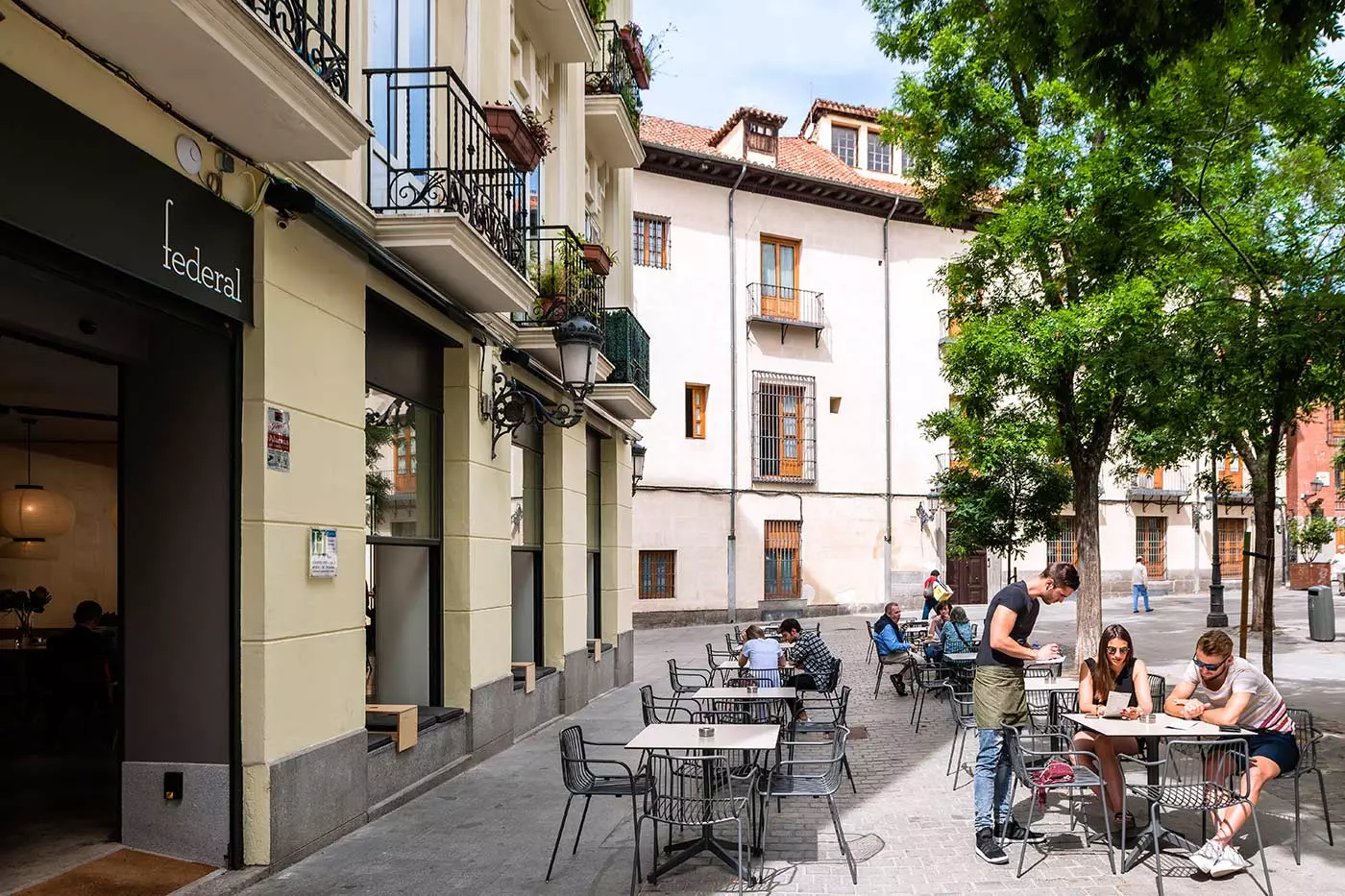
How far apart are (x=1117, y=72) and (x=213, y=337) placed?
225 inches

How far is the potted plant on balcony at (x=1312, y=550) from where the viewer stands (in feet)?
131

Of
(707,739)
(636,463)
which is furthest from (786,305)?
(707,739)

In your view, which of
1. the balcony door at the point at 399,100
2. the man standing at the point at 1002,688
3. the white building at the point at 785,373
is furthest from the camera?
the white building at the point at 785,373

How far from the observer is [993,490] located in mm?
18141

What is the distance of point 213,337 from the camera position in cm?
639

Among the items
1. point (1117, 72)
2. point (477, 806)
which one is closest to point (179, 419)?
point (477, 806)

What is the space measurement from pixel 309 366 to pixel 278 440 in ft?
2.23

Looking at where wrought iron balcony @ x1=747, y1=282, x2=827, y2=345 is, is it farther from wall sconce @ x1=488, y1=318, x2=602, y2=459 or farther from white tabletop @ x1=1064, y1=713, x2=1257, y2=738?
white tabletop @ x1=1064, y1=713, x2=1257, y2=738

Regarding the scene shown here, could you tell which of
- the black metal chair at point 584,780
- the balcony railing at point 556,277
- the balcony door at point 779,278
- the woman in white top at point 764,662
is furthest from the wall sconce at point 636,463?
the balcony door at point 779,278

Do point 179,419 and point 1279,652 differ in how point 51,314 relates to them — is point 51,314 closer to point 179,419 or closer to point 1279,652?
point 179,419

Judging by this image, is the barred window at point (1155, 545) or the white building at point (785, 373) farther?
the barred window at point (1155, 545)

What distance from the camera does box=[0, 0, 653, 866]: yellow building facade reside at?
5246mm

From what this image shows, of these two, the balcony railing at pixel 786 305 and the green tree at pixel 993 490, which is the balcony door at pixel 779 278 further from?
the green tree at pixel 993 490

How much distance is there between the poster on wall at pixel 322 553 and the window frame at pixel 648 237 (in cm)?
2201
